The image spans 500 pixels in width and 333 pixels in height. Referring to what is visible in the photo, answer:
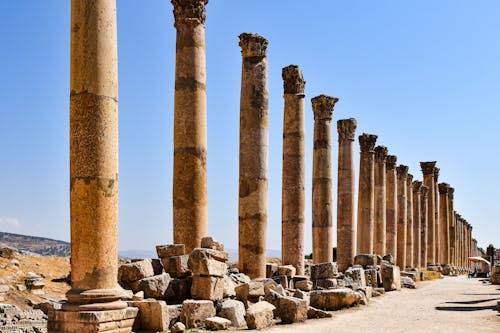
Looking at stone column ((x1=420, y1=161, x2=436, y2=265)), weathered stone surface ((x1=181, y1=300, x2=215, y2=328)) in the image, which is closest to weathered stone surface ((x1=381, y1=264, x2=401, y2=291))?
weathered stone surface ((x1=181, y1=300, x2=215, y2=328))

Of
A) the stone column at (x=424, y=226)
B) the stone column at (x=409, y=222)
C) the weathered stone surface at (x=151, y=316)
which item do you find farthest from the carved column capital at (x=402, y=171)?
the weathered stone surface at (x=151, y=316)

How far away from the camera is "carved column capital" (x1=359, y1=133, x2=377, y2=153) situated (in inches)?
1451

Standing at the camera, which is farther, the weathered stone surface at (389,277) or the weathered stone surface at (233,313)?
the weathered stone surface at (389,277)

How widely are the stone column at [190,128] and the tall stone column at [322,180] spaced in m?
9.53

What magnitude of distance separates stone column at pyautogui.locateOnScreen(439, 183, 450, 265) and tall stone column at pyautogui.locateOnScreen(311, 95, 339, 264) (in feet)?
→ 131

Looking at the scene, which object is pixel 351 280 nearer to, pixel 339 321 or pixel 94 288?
pixel 339 321

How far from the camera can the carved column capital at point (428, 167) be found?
60.4 meters

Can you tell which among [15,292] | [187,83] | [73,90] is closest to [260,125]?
[187,83]

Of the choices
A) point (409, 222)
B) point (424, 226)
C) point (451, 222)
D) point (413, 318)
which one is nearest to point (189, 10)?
point (413, 318)

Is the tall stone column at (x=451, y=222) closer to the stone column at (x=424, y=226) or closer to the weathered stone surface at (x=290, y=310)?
the stone column at (x=424, y=226)

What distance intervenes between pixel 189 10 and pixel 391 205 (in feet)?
90.4

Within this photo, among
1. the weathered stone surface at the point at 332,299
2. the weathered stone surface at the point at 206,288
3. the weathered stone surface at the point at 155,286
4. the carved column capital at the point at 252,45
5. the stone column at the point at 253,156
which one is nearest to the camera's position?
the weathered stone surface at the point at 155,286

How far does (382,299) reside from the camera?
23297 millimetres

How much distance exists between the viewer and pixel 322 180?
2823 cm
